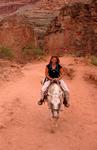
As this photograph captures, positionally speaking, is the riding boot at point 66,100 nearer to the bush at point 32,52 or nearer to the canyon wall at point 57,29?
the bush at point 32,52

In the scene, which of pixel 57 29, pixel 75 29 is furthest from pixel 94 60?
pixel 57 29

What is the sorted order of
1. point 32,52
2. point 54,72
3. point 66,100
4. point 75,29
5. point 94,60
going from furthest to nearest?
point 75,29, point 32,52, point 94,60, point 54,72, point 66,100

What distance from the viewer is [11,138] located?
44.2ft

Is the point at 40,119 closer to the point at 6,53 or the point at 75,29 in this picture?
the point at 6,53

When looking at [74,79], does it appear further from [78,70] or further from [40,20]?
[40,20]

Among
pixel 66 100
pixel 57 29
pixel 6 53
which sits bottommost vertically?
pixel 6 53

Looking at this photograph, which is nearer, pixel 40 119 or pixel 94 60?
pixel 40 119

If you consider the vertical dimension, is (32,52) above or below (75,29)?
below

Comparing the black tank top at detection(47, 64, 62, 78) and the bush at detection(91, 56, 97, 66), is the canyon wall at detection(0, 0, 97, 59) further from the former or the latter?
the black tank top at detection(47, 64, 62, 78)

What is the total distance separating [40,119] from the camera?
49.7 feet

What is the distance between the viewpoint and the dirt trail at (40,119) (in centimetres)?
1317

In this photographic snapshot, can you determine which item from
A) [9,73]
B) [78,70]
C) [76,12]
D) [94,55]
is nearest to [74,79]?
[78,70]

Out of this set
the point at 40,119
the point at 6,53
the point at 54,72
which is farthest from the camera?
the point at 6,53

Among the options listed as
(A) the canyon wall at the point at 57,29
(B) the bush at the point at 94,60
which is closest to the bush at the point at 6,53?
(A) the canyon wall at the point at 57,29
